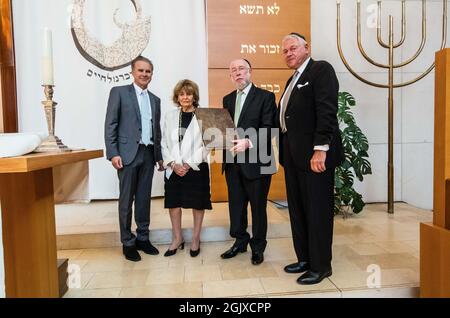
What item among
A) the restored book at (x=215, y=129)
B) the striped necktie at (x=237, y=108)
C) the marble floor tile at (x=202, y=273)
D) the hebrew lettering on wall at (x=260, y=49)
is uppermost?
the hebrew lettering on wall at (x=260, y=49)

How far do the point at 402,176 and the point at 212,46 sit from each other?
264 cm

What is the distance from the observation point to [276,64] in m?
3.31

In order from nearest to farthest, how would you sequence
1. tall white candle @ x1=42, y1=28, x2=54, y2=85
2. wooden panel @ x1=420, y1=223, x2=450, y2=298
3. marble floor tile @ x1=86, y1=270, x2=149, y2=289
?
tall white candle @ x1=42, y1=28, x2=54, y2=85 → wooden panel @ x1=420, y1=223, x2=450, y2=298 → marble floor tile @ x1=86, y1=270, x2=149, y2=289

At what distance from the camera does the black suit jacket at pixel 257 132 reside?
6.71 feet

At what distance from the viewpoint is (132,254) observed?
220 centimetres

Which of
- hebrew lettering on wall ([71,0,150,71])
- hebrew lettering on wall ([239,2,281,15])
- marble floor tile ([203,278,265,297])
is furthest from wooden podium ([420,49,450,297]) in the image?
hebrew lettering on wall ([71,0,150,71])

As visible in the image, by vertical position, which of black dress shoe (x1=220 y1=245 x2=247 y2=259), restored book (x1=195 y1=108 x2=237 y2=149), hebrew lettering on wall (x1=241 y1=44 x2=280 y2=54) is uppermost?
hebrew lettering on wall (x1=241 y1=44 x2=280 y2=54)

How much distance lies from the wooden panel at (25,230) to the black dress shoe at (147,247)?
925 mm

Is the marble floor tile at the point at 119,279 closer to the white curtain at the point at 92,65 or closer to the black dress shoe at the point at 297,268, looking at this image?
the black dress shoe at the point at 297,268

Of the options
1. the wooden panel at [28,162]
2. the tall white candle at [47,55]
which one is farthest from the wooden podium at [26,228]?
the tall white candle at [47,55]

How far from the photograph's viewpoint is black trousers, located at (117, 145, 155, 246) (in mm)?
2180

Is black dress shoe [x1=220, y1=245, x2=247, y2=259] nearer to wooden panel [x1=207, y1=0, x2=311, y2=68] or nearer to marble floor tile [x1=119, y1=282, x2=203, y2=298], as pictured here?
marble floor tile [x1=119, y1=282, x2=203, y2=298]

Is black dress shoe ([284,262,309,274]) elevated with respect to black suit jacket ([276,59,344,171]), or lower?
lower

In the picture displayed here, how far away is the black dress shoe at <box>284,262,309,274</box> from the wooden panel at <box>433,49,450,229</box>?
2.41 feet
